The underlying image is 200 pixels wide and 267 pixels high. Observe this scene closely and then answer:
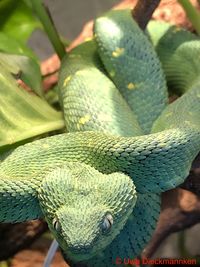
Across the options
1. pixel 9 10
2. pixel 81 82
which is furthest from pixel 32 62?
pixel 9 10

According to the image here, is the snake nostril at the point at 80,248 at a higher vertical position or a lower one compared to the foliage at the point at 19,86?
lower

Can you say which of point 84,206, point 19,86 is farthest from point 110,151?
point 19,86

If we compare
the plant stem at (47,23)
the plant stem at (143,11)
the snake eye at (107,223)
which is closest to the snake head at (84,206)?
the snake eye at (107,223)

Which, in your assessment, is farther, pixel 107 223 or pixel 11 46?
pixel 11 46

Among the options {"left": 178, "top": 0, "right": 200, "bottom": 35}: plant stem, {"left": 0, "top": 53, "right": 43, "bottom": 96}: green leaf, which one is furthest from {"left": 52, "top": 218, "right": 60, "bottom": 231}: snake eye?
{"left": 178, "top": 0, "right": 200, "bottom": 35}: plant stem

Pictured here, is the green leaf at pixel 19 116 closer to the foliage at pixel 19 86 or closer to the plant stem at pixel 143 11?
the foliage at pixel 19 86

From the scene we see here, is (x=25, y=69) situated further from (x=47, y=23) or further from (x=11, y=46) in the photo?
(x=47, y=23)

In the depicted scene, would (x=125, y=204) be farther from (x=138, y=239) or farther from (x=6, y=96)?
(x=6, y=96)
